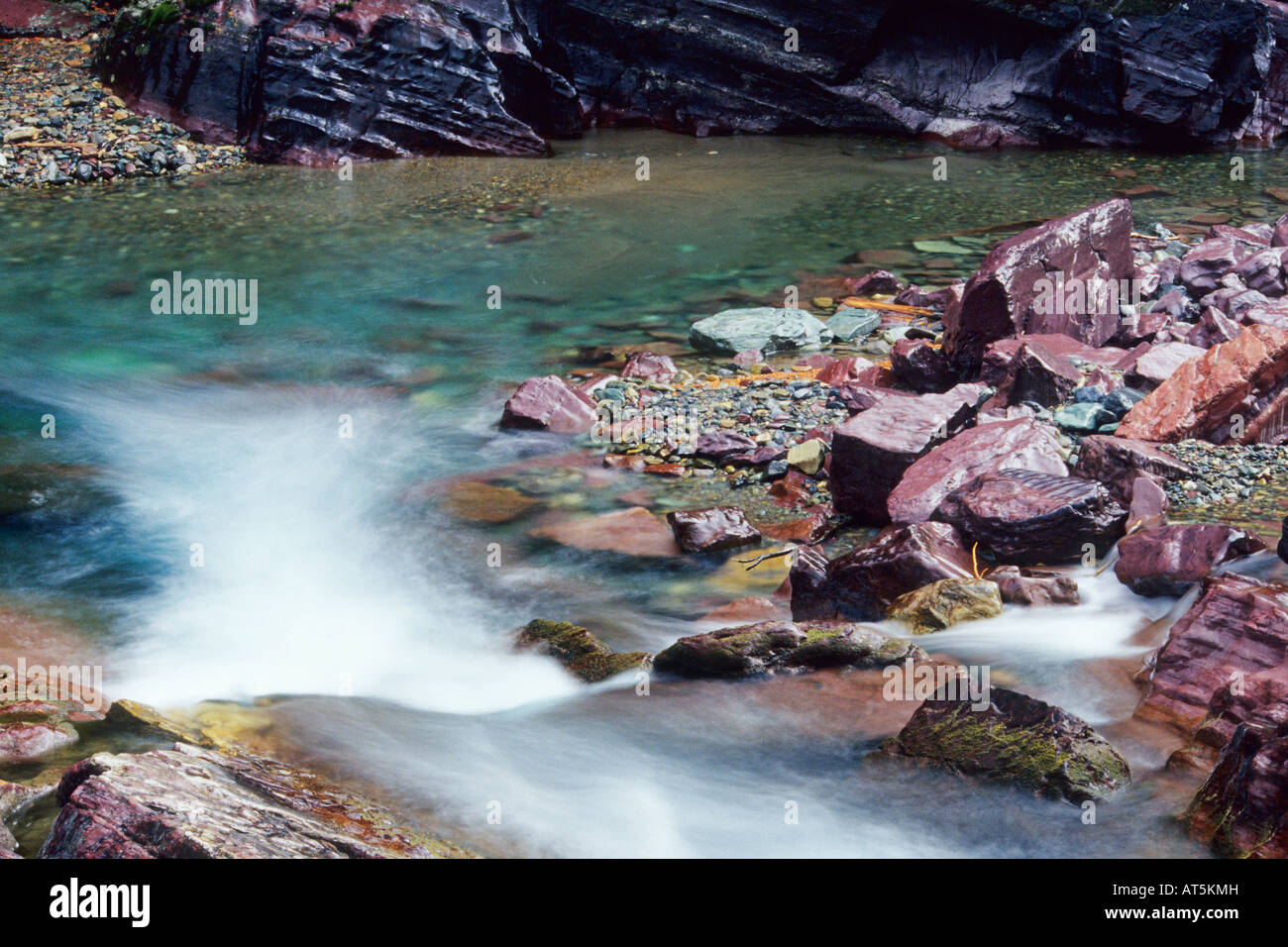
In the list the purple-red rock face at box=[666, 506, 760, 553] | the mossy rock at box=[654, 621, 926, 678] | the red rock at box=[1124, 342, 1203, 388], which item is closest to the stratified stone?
the red rock at box=[1124, 342, 1203, 388]

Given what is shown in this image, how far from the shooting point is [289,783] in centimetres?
421

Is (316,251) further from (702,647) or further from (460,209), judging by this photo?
(702,647)

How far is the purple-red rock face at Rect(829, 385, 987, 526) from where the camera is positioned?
6.44 metres

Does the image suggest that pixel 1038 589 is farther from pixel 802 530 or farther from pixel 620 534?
pixel 620 534

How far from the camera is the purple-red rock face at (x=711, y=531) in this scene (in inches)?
247

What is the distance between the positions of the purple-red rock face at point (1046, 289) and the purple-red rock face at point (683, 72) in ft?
38.6

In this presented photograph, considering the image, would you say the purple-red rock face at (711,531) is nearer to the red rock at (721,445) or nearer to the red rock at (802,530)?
the red rock at (802,530)

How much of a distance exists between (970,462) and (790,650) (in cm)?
203

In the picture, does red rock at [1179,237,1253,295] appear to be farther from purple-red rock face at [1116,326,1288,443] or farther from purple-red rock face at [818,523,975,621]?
purple-red rock face at [818,523,975,621]

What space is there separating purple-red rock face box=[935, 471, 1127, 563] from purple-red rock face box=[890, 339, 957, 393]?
103 inches

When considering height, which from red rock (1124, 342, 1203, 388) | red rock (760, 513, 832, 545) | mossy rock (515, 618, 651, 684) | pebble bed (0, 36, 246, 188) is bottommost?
mossy rock (515, 618, 651, 684)

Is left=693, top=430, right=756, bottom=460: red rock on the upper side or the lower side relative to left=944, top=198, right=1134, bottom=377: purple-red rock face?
lower

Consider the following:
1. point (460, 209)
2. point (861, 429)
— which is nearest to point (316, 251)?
point (460, 209)

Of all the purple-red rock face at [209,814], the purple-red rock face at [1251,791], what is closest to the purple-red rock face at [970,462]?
the purple-red rock face at [1251,791]
